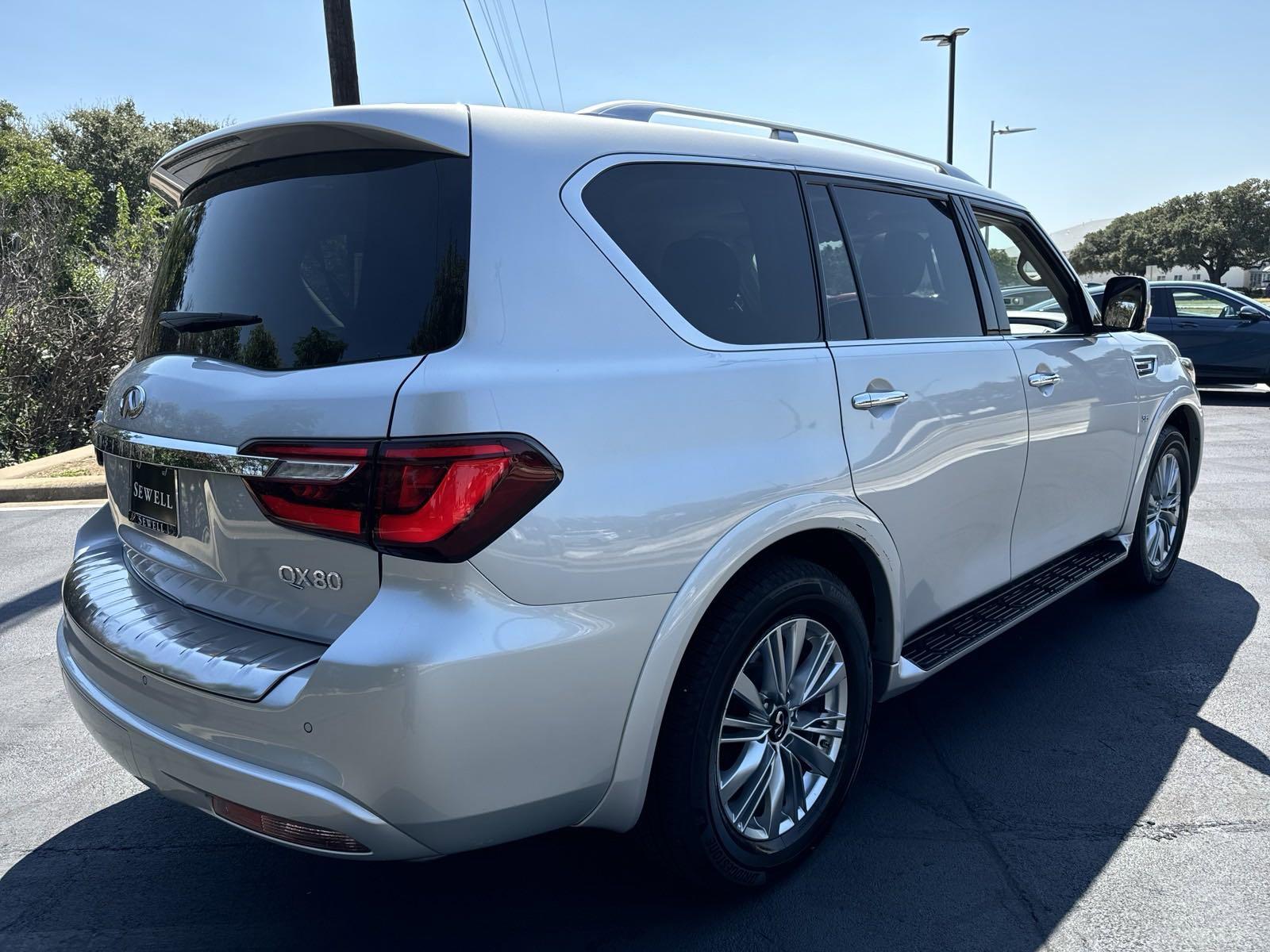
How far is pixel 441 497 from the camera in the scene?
1938 mm

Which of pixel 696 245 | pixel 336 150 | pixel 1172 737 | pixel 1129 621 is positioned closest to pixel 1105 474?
pixel 1129 621

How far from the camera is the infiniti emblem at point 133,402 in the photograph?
8.03 feet

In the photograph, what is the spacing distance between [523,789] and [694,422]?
2.82ft

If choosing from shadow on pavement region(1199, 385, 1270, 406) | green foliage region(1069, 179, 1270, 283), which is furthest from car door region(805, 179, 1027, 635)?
green foliage region(1069, 179, 1270, 283)

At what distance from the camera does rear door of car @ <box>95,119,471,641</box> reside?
203 centimetres

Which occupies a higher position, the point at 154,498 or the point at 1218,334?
the point at 154,498

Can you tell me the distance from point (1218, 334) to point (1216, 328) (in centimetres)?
8

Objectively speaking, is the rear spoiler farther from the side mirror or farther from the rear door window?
the side mirror

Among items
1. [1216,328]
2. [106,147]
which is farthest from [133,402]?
[106,147]

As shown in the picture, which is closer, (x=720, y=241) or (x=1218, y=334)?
(x=720, y=241)

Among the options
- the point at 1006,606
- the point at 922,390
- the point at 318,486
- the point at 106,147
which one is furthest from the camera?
the point at 106,147

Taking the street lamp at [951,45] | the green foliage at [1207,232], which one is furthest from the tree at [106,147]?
the green foliage at [1207,232]

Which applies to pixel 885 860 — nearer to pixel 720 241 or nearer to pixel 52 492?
pixel 720 241

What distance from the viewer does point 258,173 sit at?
248 cm
